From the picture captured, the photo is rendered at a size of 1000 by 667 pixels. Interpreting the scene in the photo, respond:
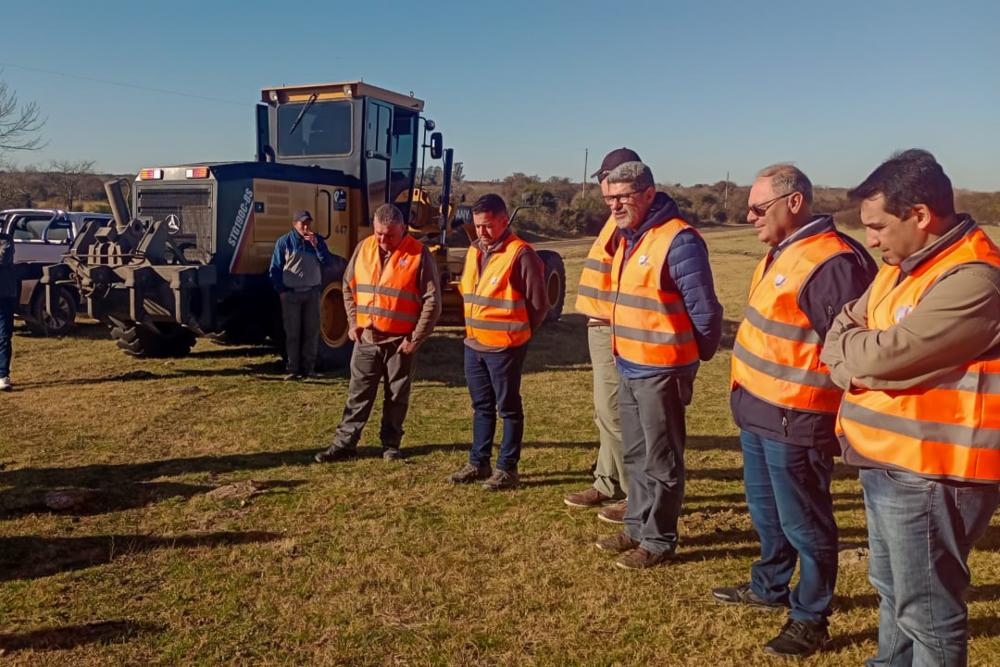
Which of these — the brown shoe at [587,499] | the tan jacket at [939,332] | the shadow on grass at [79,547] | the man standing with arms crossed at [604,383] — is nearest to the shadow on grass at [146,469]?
the shadow on grass at [79,547]

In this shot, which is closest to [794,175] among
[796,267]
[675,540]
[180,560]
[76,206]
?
[796,267]

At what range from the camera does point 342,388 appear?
8.22m

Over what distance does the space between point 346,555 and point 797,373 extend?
96.9 inches

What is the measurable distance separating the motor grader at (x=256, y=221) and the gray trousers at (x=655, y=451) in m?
5.26

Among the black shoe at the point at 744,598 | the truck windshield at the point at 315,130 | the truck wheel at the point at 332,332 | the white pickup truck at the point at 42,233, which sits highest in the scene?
the truck windshield at the point at 315,130

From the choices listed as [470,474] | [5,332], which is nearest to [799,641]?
[470,474]

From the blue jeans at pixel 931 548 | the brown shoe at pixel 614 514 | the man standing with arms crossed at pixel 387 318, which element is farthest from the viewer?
the man standing with arms crossed at pixel 387 318

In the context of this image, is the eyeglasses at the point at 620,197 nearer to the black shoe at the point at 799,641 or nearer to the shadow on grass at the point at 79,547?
the black shoe at the point at 799,641

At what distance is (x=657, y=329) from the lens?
3793mm

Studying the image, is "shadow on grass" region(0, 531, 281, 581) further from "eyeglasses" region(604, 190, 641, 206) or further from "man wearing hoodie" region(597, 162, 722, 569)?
"eyeglasses" region(604, 190, 641, 206)

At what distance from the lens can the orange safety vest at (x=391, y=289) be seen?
5.58 metres

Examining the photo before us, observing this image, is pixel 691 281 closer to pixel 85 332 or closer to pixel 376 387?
pixel 376 387

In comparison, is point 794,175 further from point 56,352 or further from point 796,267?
point 56,352

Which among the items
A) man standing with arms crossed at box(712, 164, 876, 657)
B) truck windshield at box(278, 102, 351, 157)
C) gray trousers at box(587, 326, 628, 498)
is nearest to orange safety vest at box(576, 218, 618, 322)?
gray trousers at box(587, 326, 628, 498)
